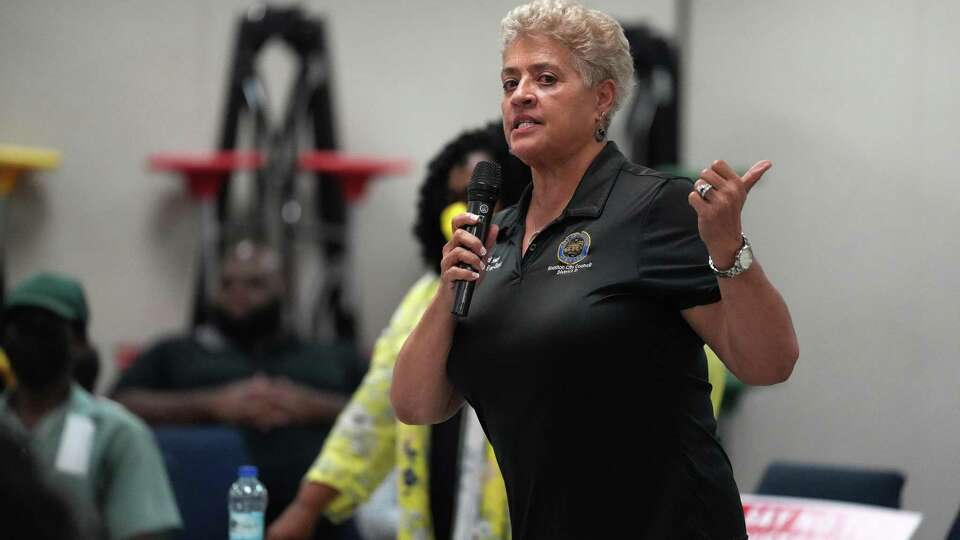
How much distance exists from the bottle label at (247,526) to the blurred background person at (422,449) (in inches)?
8.5

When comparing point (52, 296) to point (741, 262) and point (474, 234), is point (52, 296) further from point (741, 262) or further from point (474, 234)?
point (741, 262)

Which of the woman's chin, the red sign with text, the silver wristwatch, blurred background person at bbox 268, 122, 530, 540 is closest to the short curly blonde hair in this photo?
the woman's chin

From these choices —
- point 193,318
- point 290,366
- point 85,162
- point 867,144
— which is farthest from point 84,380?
point 867,144

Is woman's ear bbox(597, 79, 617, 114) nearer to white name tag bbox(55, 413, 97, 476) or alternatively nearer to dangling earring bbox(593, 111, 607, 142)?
dangling earring bbox(593, 111, 607, 142)

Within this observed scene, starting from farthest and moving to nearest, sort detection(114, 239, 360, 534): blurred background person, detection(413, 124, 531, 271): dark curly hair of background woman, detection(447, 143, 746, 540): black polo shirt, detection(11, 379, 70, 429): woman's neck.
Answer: detection(114, 239, 360, 534): blurred background person
detection(11, 379, 70, 429): woman's neck
detection(413, 124, 531, 271): dark curly hair of background woman
detection(447, 143, 746, 540): black polo shirt

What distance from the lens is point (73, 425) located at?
338 centimetres

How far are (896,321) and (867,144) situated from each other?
2.16ft

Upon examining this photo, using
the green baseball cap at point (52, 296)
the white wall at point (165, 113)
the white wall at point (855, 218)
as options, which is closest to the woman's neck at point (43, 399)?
the green baseball cap at point (52, 296)

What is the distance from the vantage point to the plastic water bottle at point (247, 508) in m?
2.70

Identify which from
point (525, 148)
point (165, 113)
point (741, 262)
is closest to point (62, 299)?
point (525, 148)

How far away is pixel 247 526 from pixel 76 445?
84 cm

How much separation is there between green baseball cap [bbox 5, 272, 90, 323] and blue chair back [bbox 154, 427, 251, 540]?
0.76 metres

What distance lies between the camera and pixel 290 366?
17.0 ft

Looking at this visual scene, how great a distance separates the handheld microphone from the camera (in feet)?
6.39
